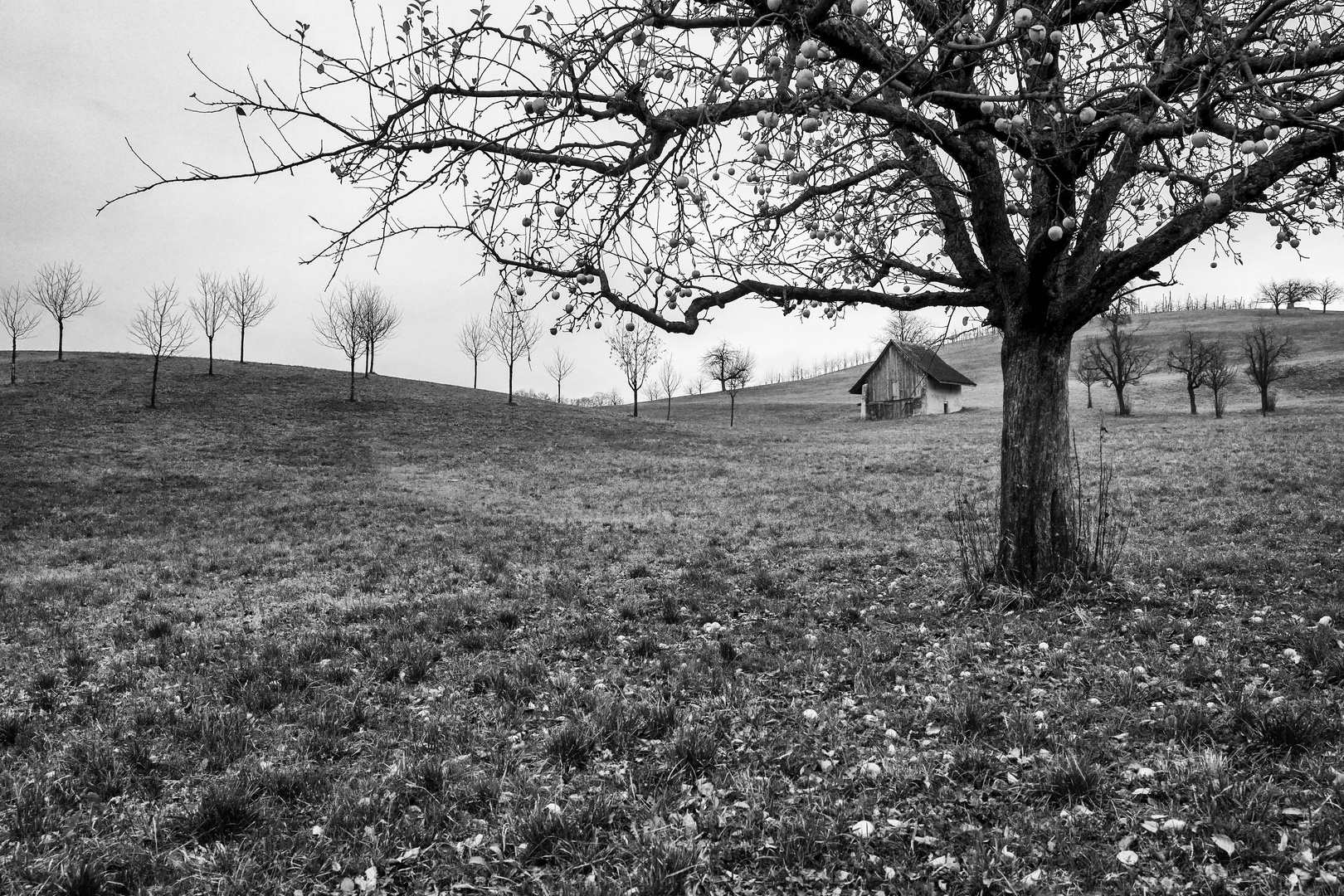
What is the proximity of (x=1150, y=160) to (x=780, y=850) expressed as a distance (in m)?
8.42

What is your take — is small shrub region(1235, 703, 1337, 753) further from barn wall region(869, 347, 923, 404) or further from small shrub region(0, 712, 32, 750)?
barn wall region(869, 347, 923, 404)

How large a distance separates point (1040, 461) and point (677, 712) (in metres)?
5.33

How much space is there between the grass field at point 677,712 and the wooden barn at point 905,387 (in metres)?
45.2

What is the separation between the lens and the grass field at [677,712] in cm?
381

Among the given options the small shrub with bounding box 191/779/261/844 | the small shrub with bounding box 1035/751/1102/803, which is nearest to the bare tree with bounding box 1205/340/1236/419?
the small shrub with bounding box 1035/751/1102/803

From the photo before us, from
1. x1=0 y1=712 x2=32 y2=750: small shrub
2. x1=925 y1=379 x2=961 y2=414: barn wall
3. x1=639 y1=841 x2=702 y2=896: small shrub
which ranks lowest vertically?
x1=0 y1=712 x2=32 y2=750: small shrub

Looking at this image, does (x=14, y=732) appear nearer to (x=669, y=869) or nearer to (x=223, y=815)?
(x=223, y=815)

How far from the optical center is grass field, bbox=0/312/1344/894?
381cm

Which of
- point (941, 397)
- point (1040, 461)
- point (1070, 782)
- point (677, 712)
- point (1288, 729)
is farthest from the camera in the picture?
point (941, 397)

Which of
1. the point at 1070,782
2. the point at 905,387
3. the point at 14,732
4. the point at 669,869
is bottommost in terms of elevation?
the point at 14,732

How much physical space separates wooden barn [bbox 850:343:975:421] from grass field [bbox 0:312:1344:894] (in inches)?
1780

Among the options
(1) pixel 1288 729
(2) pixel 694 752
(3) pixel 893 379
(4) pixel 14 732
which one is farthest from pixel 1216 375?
(4) pixel 14 732

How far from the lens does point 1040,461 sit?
8031mm

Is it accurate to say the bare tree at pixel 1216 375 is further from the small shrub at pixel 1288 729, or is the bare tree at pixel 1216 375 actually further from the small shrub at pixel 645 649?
the small shrub at pixel 645 649
